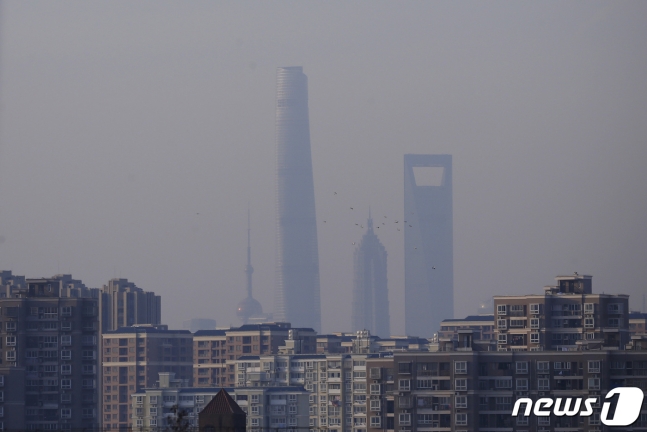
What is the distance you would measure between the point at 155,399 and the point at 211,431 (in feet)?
127

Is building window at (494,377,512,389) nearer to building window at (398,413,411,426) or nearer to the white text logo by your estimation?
the white text logo

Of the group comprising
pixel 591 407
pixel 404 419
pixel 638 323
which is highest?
pixel 638 323

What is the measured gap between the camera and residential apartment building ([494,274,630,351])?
76250 mm

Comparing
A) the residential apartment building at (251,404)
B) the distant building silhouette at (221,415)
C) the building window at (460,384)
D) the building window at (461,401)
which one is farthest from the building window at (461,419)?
the residential apartment building at (251,404)

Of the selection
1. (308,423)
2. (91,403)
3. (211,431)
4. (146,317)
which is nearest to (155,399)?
(308,423)

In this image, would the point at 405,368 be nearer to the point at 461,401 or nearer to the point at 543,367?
the point at 461,401

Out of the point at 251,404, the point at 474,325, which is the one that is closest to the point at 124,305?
the point at 474,325

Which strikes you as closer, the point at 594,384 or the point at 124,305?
the point at 594,384

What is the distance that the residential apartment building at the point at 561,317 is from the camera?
76.2 meters

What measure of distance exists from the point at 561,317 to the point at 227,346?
2273 inches

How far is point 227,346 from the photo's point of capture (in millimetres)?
132125

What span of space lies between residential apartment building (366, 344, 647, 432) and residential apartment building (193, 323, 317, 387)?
203 feet

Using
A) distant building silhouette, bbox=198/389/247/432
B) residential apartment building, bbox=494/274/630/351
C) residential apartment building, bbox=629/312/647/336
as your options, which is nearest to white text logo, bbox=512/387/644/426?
distant building silhouette, bbox=198/389/247/432

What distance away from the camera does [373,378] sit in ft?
242
